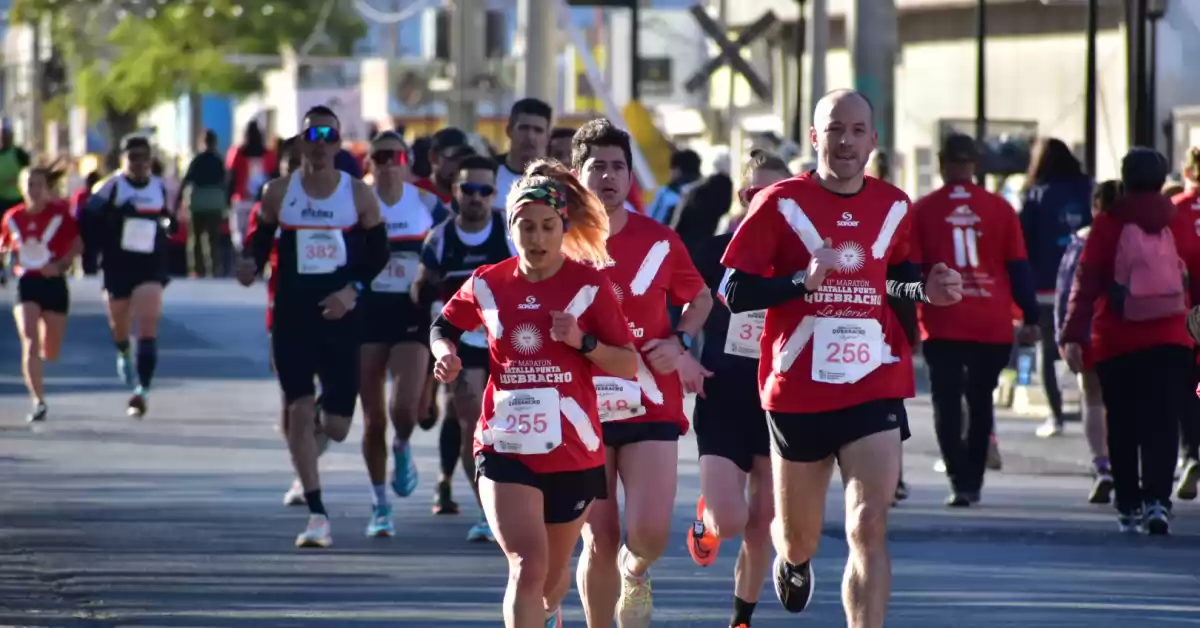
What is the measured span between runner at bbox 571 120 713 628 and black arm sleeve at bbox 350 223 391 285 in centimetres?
338

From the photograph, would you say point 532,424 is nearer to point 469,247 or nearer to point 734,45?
point 469,247

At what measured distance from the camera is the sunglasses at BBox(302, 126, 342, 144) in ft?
41.8

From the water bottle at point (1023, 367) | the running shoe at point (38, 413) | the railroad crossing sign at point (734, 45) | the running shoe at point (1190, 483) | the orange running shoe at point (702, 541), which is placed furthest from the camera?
the railroad crossing sign at point (734, 45)

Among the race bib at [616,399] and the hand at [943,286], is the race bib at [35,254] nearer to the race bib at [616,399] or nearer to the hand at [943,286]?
the race bib at [616,399]

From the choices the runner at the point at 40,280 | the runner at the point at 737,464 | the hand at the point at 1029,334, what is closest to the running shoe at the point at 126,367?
the runner at the point at 40,280

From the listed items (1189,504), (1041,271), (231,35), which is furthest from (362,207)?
(231,35)

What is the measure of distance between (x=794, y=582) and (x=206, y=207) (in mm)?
28852

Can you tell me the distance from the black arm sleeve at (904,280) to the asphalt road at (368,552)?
1.69 m

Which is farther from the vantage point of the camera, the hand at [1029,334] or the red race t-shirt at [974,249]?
the red race t-shirt at [974,249]

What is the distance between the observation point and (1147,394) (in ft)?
44.5

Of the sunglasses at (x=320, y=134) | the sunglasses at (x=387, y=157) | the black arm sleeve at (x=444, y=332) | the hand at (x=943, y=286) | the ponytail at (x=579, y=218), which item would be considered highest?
the sunglasses at (x=320, y=134)

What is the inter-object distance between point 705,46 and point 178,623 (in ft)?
153

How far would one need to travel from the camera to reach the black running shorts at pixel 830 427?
902 cm

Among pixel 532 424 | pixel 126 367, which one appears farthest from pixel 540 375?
pixel 126 367
